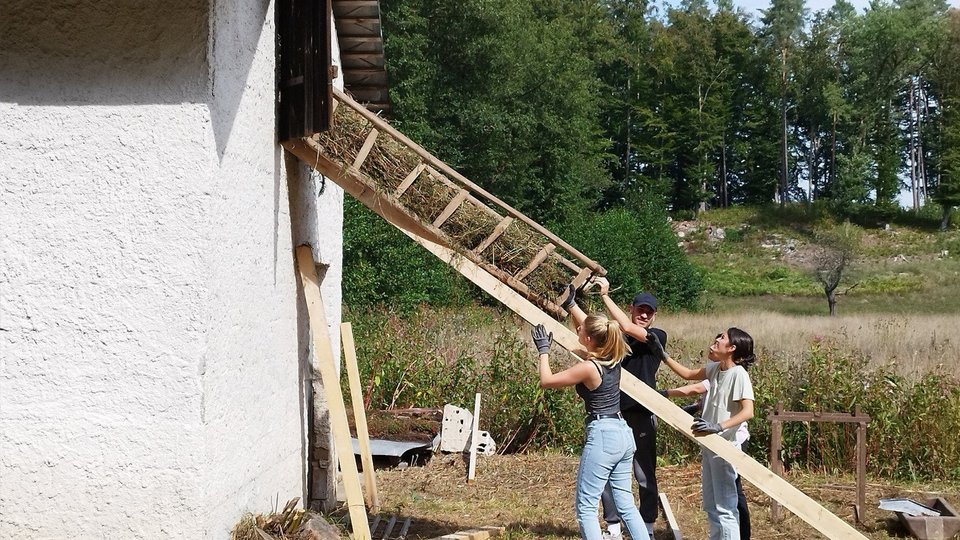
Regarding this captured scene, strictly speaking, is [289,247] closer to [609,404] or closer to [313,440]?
[313,440]

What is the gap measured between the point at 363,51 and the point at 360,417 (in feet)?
13.5

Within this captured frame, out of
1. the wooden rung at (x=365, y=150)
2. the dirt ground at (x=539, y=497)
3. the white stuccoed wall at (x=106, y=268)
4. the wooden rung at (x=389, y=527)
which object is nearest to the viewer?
the white stuccoed wall at (x=106, y=268)

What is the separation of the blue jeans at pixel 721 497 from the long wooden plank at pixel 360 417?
3.03 meters

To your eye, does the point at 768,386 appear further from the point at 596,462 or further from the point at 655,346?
the point at 596,462

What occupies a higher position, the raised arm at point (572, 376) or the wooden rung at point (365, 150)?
the wooden rung at point (365, 150)

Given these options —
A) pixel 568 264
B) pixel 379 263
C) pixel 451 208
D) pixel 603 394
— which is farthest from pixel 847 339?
pixel 379 263

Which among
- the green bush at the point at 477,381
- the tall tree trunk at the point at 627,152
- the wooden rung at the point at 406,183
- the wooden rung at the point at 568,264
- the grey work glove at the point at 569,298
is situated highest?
the tall tree trunk at the point at 627,152

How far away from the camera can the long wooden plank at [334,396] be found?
6.65 m

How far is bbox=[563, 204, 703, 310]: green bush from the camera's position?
36.7 metres

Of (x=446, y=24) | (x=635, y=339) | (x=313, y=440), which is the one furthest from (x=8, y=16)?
(x=446, y=24)

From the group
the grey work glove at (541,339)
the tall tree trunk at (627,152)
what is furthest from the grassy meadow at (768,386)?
the tall tree trunk at (627,152)

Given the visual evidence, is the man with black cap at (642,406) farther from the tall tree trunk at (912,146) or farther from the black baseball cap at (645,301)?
the tall tree trunk at (912,146)

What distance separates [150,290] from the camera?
5414 millimetres

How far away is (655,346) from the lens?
7.29m
